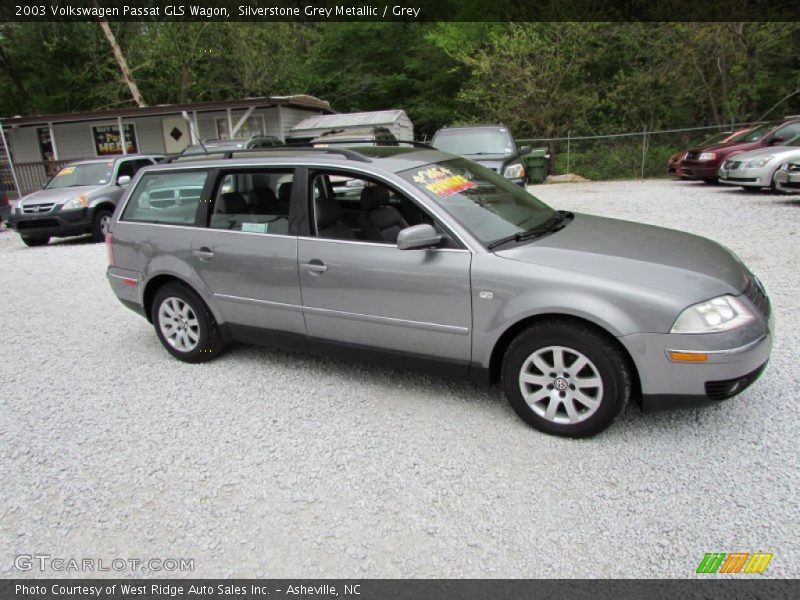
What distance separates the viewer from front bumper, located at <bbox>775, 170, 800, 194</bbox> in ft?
34.6

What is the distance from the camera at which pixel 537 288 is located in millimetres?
3244

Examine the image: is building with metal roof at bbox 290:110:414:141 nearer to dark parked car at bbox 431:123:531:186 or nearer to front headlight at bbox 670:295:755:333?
dark parked car at bbox 431:123:531:186

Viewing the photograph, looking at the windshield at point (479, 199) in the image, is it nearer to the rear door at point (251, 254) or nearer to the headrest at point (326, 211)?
the headrest at point (326, 211)

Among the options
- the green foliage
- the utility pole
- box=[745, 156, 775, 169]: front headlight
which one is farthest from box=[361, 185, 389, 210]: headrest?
the utility pole

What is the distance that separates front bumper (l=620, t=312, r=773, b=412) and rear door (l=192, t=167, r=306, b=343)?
230cm

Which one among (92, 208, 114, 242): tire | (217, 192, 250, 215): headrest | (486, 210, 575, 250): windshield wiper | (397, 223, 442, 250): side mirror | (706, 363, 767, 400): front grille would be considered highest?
(217, 192, 250, 215): headrest

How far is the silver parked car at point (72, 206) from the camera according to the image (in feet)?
37.4

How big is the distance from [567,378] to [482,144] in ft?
29.5

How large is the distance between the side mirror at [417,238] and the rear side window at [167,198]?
2016mm

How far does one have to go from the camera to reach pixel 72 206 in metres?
11.4

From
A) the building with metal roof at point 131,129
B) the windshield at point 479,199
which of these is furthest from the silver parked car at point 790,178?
the building with metal roof at point 131,129

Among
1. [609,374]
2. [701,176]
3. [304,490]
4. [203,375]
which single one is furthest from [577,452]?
[701,176]

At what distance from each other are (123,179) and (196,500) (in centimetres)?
1096

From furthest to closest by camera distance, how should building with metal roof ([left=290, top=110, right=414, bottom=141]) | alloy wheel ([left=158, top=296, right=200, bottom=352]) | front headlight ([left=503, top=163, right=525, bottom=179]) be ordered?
building with metal roof ([left=290, top=110, right=414, bottom=141]), front headlight ([left=503, top=163, right=525, bottom=179]), alloy wheel ([left=158, top=296, right=200, bottom=352])
